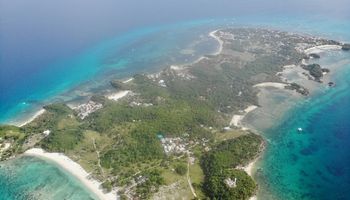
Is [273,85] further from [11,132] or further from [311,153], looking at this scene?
[11,132]

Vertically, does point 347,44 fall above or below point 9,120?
below

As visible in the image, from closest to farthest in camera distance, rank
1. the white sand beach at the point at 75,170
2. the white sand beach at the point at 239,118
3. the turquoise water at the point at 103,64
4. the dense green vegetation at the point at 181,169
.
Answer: the white sand beach at the point at 75,170 → the dense green vegetation at the point at 181,169 → the white sand beach at the point at 239,118 → the turquoise water at the point at 103,64

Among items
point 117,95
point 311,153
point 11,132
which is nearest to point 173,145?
point 311,153

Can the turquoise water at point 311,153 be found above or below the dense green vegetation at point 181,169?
below

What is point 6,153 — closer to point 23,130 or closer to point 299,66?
point 23,130

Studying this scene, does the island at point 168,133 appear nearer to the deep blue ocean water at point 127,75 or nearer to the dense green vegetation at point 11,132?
the dense green vegetation at point 11,132

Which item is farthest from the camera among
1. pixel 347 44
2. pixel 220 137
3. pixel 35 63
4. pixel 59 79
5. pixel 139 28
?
pixel 139 28

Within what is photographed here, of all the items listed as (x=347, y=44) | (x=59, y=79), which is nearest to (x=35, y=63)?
(x=59, y=79)

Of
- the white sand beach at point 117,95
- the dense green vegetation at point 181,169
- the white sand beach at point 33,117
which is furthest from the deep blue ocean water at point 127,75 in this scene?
the dense green vegetation at point 181,169
